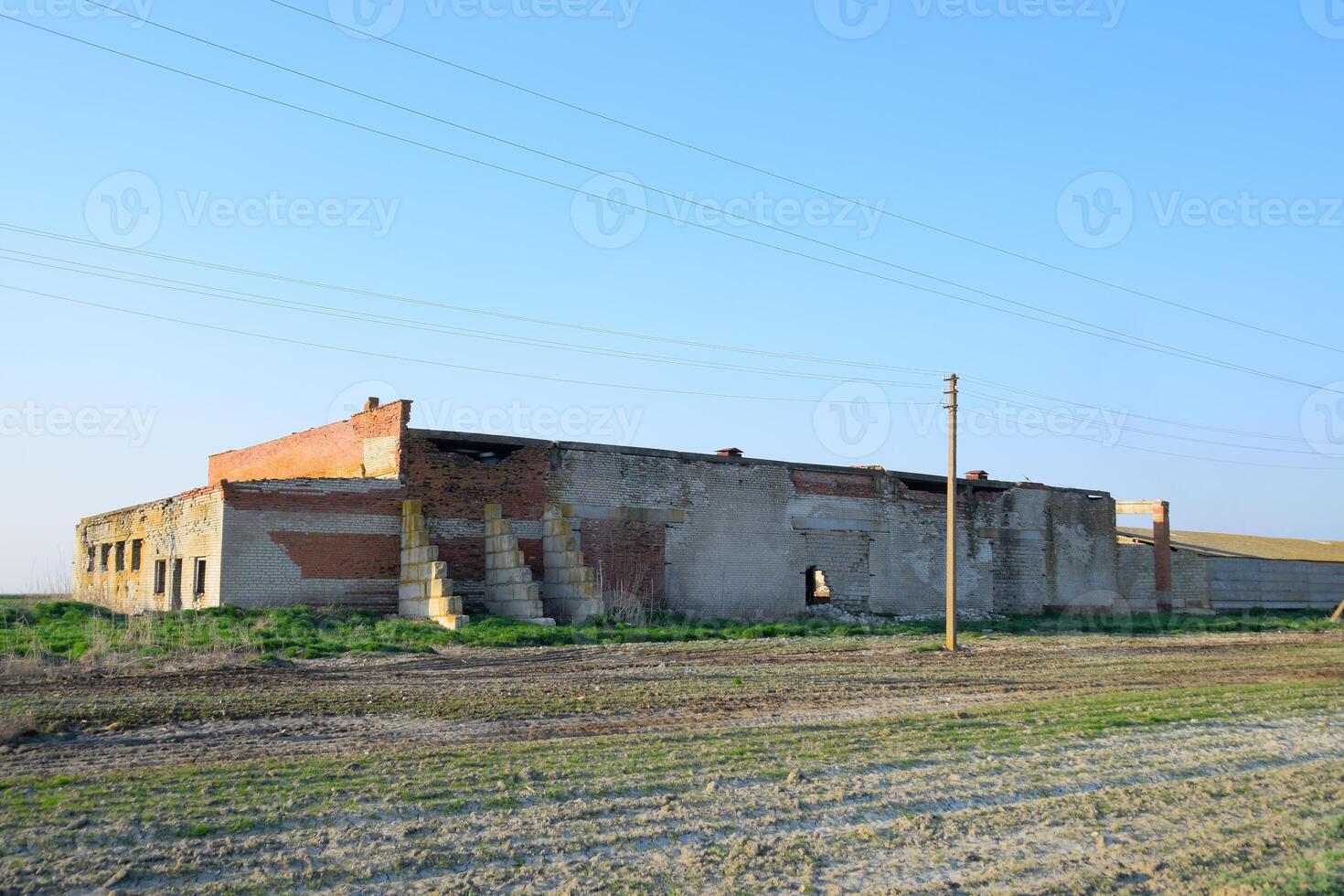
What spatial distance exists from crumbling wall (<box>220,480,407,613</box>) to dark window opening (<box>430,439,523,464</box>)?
1.82 meters

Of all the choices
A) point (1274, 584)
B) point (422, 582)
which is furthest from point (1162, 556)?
point (422, 582)

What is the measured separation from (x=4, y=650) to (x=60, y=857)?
12993mm

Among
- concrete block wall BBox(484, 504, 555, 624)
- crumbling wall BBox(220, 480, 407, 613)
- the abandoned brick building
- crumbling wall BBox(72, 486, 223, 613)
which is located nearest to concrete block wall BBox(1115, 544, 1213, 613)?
the abandoned brick building

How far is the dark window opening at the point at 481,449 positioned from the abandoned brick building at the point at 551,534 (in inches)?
2.0

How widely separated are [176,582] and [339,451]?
511cm

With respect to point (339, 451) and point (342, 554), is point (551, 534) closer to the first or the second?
point (342, 554)

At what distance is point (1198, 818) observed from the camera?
29.0 feet

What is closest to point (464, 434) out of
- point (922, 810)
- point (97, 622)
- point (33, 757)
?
point (97, 622)

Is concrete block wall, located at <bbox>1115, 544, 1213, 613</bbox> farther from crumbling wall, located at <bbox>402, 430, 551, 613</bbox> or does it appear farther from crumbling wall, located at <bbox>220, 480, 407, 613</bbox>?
crumbling wall, located at <bbox>220, 480, 407, 613</bbox>

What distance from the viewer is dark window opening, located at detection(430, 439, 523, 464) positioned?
27.5 m

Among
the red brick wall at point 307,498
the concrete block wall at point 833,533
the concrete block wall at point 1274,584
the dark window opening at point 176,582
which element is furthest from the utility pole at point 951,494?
the concrete block wall at point 1274,584

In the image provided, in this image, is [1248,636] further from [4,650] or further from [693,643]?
[4,650]

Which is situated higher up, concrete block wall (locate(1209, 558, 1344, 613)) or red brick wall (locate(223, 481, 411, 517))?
red brick wall (locate(223, 481, 411, 517))

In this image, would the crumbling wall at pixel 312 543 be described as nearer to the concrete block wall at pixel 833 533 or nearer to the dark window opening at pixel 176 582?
the dark window opening at pixel 176 582
